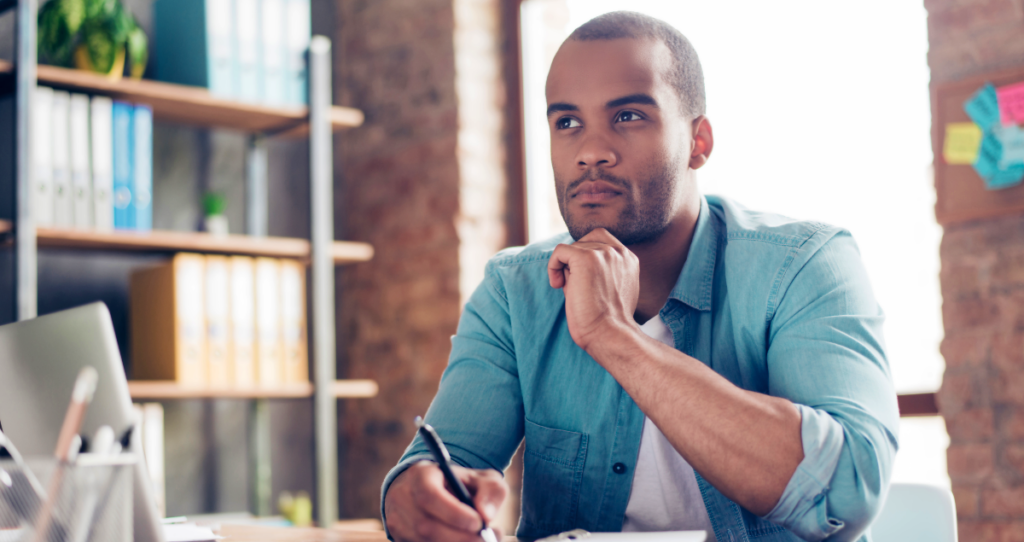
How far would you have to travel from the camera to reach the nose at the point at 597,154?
4.28ft

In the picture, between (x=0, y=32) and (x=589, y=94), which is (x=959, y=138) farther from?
(x=0, y=32)

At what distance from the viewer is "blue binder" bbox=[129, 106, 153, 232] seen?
2.48 metres

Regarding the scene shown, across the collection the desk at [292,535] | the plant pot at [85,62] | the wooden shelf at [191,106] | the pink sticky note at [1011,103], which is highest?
the plant pot at [85,62]

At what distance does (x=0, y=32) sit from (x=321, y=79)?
2.89 ft

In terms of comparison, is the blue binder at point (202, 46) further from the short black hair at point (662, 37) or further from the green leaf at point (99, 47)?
the short black hair at point (662, 37)

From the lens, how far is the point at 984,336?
2246mm

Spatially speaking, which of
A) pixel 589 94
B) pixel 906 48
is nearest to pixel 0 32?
pixel 589 94

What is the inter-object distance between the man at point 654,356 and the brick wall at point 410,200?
1.66 m

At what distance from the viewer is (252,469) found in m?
2.94

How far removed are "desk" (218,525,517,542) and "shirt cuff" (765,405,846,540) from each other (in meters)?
0.35

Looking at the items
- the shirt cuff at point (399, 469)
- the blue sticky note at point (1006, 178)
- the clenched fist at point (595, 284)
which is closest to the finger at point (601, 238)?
the clenched fist at point (595, 284)

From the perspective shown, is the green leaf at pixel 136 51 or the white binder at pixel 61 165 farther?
the green leaf at pixel 136 51

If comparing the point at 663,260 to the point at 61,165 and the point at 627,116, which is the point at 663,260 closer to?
the point at 627,116

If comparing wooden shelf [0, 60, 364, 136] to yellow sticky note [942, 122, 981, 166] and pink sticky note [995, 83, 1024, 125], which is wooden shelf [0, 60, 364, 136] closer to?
yellow sticky note [942, 122, 981, 166]
